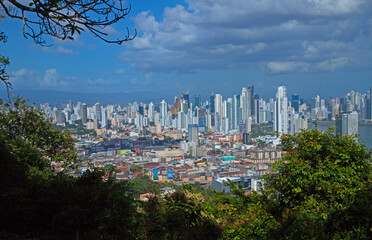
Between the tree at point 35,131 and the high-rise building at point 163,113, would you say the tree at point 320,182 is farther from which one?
the high-rise building at point 163,113

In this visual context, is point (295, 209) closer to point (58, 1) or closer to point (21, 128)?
point (58, 1)

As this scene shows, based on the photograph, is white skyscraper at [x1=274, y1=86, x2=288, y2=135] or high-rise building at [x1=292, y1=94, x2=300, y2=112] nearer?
white skyscraper at [x1=274, y1=86, x2=288, y2=135]

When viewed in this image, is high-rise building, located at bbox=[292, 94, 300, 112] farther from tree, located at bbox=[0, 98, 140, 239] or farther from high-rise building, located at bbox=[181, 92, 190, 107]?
tree, located at bbox=[0, 98, 140, 239]

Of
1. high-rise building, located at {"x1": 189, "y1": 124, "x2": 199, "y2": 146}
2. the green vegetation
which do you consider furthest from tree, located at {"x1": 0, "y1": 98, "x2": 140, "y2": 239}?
high-rise building, located at {"x1": 189, "y1": 124, "x2": 199, "y2": 146}

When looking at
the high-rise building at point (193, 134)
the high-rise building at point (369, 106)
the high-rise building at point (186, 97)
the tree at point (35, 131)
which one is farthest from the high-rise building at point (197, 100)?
the tree at point (35, 131)

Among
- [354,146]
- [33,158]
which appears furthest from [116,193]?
[354,146]

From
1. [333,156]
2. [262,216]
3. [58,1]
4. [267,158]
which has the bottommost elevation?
[267,158]

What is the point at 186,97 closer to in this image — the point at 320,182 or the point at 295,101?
the point at 295,101
